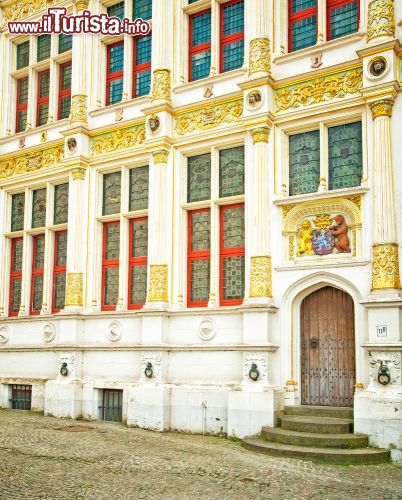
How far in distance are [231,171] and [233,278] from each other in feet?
7.53

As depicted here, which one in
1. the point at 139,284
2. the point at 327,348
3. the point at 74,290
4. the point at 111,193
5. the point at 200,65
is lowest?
the point at 327,348

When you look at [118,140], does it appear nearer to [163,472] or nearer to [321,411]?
[321,411]

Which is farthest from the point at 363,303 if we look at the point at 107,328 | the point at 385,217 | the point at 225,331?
the point at 107,328

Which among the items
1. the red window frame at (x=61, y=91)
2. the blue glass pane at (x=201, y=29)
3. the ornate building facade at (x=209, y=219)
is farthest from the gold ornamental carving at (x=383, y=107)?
the red window frame at (x=61, y=91)

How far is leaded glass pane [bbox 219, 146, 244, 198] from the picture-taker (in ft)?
44.1

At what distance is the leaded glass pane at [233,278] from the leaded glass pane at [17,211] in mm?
6560

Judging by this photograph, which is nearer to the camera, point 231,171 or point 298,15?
point 298,15

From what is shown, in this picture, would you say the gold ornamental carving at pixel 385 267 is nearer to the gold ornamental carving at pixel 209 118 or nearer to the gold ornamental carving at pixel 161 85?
the gold ornamental carving at pixel 209 118

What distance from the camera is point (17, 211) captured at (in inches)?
680

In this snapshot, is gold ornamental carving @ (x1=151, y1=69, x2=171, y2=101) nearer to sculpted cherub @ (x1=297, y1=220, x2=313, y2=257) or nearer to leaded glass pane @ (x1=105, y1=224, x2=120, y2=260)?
leaded glass pane @ (x1=105, y1=224, x2=120, y2=260)

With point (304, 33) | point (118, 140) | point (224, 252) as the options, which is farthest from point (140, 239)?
point (304, 33)

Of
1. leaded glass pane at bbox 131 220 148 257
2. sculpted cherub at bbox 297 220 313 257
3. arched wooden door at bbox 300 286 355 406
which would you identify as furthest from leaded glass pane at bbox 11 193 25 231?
arched wooden door at bbox 300 286 355 406

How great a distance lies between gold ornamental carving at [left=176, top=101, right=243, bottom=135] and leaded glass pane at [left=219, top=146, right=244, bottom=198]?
0.62m

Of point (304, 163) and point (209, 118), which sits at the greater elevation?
point (209, 118)
